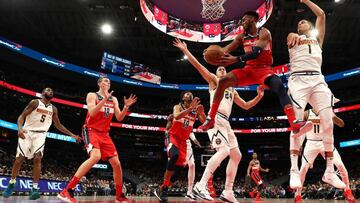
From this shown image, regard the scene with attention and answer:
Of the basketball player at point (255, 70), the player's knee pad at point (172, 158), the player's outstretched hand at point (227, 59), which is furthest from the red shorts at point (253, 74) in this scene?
the player's knee pad at point (172, 158)

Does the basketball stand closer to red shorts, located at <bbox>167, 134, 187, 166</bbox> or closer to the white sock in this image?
the white sock

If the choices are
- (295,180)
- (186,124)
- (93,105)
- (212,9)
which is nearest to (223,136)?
(186,124)

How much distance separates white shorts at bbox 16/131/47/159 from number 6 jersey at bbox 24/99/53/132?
0.48ft

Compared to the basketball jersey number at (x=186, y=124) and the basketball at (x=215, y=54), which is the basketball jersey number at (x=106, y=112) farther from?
the basketball at (x=215, y=54)

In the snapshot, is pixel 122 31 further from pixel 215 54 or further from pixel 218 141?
pixel 215 54

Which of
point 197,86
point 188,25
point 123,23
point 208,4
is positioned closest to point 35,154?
point 208,4

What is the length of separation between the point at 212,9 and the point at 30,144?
11475mm

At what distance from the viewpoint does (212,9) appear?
1627 cm

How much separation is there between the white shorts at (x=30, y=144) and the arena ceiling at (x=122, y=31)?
12.9m

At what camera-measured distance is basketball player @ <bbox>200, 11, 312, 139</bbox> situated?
4707mm

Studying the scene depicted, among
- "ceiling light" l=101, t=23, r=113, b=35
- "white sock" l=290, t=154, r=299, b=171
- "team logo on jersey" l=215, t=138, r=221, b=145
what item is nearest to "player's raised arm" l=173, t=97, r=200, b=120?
"team logo on jersey" l=215, t=138, r=221, b=145

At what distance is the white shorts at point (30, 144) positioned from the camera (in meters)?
7.71

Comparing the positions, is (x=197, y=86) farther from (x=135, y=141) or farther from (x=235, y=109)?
(x=135, y=141)

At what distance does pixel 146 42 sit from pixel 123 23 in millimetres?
3960
